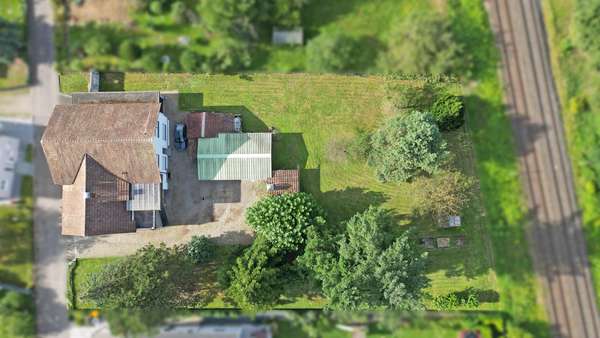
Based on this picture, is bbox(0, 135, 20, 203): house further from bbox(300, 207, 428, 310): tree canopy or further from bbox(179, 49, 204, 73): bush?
bbox(300, 207, 428, 310): tree canopy

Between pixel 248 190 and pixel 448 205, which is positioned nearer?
pixel 448 205

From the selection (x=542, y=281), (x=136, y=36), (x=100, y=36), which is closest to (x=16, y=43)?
(x=100, y=36)

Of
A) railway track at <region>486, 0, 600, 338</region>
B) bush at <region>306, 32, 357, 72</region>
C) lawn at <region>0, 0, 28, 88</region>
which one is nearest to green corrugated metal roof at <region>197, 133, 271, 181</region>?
bush at <region>306, 32, 357, 72</region>

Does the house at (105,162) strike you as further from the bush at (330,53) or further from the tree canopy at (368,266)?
the tree canopy at (368,266)

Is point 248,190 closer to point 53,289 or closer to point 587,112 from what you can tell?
point 53,289

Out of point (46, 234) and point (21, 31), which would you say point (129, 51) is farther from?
point (46, 234)

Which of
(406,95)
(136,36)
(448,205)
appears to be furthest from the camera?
(136,36)

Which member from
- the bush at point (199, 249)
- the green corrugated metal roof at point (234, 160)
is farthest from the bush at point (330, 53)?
the bush at point (199, 249)
